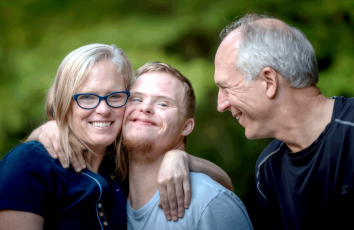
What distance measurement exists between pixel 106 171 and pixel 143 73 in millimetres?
712

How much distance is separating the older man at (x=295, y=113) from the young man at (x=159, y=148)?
1.22 ft

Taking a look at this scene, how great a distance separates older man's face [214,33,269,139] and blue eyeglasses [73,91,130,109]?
612 mm

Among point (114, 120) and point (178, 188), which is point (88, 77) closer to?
point (114, 120)

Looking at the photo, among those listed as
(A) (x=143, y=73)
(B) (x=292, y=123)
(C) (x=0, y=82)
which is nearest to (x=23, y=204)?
(A) (x=143, y=73)

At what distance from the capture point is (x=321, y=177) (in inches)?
66.4

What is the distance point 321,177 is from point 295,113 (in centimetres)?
37

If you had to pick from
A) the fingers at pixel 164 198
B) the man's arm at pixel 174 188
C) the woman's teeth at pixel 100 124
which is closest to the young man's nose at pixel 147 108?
the woman's teeth at pixel 100 124

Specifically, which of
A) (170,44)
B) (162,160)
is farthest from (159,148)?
(170,44)

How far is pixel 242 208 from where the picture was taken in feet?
5.91

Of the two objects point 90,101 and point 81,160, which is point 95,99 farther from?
point 81,160

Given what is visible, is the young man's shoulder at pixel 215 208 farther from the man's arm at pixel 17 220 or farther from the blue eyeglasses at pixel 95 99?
the man's arm at pixel 17 220

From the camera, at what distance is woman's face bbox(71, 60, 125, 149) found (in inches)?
72.0

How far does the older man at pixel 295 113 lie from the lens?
1623 mm

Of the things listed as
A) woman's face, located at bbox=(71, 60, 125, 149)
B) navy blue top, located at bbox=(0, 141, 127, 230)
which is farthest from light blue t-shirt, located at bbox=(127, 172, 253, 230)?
woman's face, located at bbox=(71, 60, 125, 149)
